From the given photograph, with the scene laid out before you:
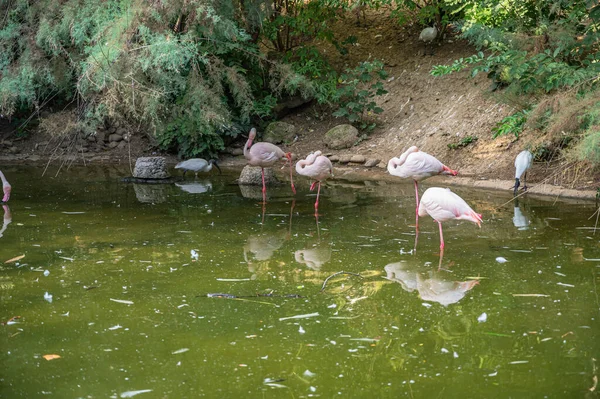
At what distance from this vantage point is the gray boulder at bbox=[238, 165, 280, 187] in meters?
9.66

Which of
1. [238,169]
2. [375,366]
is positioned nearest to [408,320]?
[375,366]

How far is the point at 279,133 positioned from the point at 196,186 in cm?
302

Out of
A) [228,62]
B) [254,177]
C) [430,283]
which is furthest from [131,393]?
[228,62]

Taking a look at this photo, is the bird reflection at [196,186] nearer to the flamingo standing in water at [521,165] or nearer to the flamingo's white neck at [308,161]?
the flamingo's white neck at [308,161]

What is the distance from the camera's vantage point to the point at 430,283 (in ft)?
16.4

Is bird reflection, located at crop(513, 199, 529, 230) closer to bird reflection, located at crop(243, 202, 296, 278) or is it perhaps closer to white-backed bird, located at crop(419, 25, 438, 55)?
bird reflection, located at crop(243, 202, 296, 278)

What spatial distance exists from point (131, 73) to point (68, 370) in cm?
677

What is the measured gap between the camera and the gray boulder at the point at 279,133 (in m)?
12.1

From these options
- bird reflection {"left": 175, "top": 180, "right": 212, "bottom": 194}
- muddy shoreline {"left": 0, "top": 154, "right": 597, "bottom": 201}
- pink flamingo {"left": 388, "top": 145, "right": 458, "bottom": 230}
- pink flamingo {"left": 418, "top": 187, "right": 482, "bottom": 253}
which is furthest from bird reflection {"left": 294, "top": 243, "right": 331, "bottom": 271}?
bird reflection {"left": 175, "top": 180, "right": 212, "bottom": 194}

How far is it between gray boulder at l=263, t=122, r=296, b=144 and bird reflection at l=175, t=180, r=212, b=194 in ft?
7.92

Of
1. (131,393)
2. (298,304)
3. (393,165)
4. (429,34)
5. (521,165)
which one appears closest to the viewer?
(131,393)

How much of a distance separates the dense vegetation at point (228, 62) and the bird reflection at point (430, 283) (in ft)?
11.7

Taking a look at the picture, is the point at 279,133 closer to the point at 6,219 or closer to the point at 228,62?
the point at 228,62

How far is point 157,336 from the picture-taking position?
400cm
